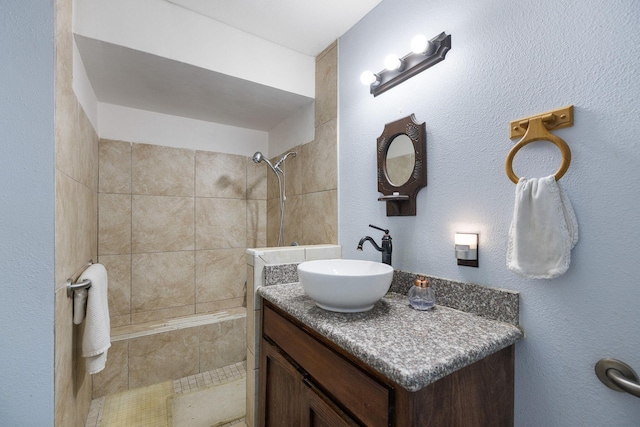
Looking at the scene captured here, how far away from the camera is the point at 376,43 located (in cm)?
144

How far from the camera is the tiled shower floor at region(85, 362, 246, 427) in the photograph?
159 centimetres

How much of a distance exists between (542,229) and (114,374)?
242 centimetres

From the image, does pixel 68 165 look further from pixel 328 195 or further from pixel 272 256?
pixel 328 195

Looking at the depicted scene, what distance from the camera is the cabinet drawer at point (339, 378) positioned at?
0.69 metres

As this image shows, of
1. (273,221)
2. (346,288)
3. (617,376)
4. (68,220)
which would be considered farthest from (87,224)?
(617,376)

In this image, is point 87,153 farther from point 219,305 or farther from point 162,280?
point 219,305

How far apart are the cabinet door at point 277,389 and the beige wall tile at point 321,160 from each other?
3.20 feet

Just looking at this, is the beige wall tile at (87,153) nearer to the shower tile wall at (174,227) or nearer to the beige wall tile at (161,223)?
the shower tile wall at (174,227)

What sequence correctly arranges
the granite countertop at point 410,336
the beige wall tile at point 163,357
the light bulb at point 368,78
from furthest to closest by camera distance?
the beige wall tile at point 163,357
the light bulb at point 368,78
the granite countertop at point 410,336

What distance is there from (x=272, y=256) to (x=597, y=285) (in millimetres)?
1191

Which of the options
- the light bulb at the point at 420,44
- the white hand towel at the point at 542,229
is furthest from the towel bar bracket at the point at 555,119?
the light bulb at the point at 420,44

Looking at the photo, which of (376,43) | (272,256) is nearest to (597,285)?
(272,256)

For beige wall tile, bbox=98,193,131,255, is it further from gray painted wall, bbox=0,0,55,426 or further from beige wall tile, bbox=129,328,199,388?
gray painted wall, bbox=0,0,55,426

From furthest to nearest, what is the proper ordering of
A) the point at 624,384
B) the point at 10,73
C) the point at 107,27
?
the point at 107,27 < the point at 10,73 < the point at 624,384
